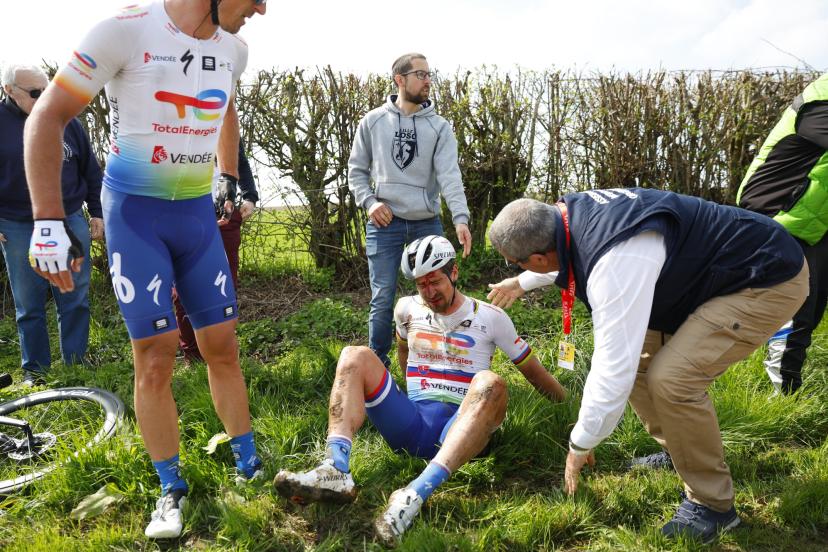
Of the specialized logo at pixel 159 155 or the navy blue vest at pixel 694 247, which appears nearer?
the navy blue vest at pixel 694 247

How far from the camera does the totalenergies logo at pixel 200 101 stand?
2.71m

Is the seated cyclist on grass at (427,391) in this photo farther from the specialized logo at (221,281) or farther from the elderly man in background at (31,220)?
the elderly man in background at (31,220)

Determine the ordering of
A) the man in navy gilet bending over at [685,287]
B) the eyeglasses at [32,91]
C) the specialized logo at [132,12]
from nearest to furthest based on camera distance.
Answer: the man in navy gilet bending over at [685,287]
the specialized logo at [132,12]
the eyeglasses at [32,91]

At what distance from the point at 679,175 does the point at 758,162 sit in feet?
11.1

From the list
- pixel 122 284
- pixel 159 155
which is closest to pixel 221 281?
pixel 122 284

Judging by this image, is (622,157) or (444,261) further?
(622,157)

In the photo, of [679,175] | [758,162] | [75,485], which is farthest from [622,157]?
[75,485]

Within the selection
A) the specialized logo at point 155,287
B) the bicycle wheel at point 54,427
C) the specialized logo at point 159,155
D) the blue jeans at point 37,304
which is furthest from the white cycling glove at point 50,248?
the blue jeans at point 37,304

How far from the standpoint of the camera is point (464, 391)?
350 cm

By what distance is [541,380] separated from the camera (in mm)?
3668

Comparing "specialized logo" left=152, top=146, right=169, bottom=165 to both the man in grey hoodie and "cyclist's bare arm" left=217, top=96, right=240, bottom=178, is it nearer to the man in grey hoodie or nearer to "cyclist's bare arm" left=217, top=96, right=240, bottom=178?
"cyclist's bare arm" left=217, top=96, right=240, bottom=178

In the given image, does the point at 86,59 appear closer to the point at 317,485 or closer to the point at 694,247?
the point at 317,485

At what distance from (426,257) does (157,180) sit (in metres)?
1.45

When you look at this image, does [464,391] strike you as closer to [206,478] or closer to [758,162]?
[206,478]
